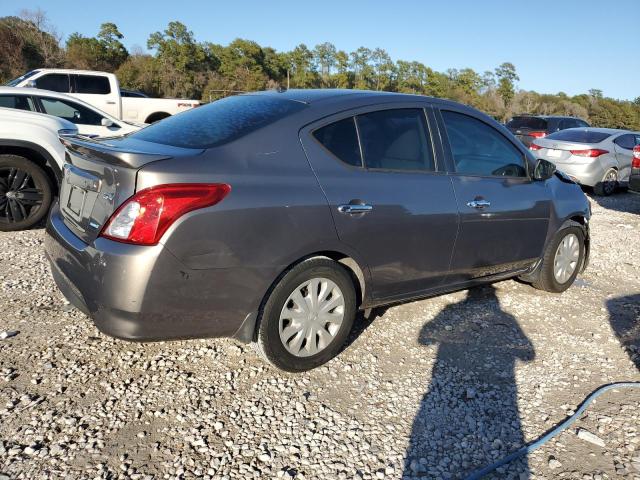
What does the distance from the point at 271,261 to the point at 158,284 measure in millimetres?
607

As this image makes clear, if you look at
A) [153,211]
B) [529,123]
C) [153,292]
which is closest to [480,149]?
[153,211]

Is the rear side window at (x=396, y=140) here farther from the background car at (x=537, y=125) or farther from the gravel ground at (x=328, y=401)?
the background car at (x=537, y=125)

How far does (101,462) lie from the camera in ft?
7.49

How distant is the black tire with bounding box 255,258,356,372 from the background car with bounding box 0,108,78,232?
4078 millimetres

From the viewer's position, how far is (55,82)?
39.9 feet

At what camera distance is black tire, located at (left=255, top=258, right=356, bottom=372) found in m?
2.86

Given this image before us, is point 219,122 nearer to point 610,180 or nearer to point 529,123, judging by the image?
point 610,180

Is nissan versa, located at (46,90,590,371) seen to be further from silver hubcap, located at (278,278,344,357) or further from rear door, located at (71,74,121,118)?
rear door, located at (71,74,121,118)

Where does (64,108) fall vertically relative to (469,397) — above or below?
above

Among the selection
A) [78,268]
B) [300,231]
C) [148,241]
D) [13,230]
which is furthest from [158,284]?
[13,230]

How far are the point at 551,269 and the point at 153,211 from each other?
373 centimetres

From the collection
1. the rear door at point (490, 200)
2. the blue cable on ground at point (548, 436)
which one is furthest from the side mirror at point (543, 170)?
the blue cable on ground at point (548, 436)

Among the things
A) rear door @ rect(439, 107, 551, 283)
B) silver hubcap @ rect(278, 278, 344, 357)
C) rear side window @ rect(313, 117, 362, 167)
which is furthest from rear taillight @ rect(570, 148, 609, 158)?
silver hubcap @ rect(278, 278, 344, 357)

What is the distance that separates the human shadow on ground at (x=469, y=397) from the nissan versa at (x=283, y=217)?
0.39 metres
